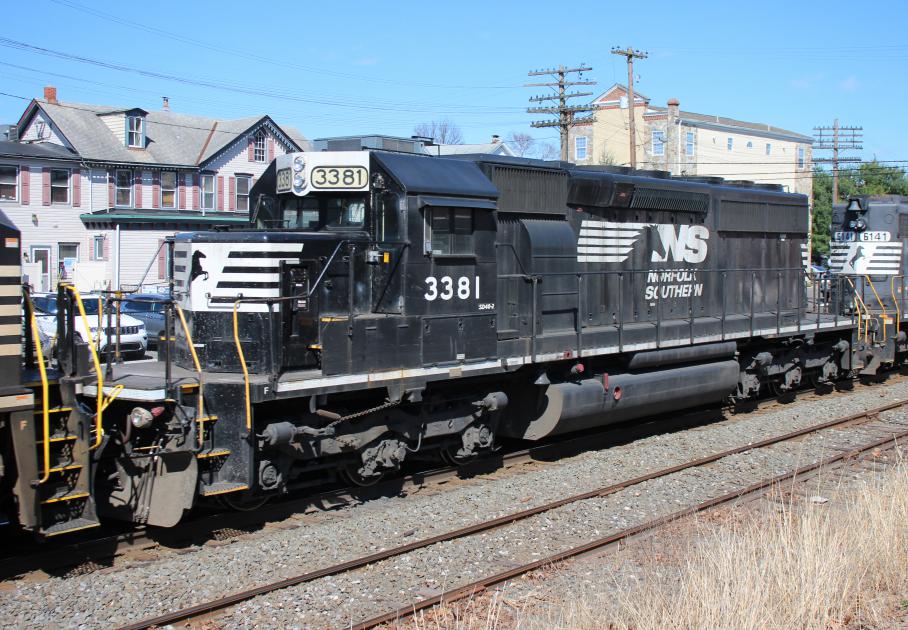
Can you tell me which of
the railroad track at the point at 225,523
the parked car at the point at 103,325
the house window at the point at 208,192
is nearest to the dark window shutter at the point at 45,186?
the house window at the point at 208,192

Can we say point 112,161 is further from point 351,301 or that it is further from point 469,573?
point 469,573

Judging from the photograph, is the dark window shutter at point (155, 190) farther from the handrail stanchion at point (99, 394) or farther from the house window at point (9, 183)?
the handrail stanchion at point (99, 394)

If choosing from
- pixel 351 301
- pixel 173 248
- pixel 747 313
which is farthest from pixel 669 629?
pixel 747 313

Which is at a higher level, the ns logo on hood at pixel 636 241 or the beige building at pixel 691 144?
the beige building at pixel 691 144

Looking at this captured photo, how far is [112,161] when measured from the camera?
33375 millimetres

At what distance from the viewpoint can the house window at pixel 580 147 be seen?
50.6 m

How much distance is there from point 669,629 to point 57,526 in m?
4.48

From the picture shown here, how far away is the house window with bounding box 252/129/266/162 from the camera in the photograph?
39000 mm

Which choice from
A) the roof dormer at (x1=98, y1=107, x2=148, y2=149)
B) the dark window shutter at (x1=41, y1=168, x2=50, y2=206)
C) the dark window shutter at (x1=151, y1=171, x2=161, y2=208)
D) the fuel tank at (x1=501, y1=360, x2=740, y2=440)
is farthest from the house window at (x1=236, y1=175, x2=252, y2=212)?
the fuel tank at (x1=501, y1=360, x2=740, y2=440)

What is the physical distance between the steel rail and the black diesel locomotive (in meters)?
2.06

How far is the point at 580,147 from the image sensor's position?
166 ft

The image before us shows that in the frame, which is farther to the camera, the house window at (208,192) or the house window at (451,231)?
the house window at (208,192)

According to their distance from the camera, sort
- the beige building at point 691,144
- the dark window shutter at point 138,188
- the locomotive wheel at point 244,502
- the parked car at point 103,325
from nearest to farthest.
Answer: the locomotive wheel at point 244,502
the parked car at point 103,325
the dark window shutter at point 138,188
the beige building at point 691,144

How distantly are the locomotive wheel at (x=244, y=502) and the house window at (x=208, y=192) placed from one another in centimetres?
3104
